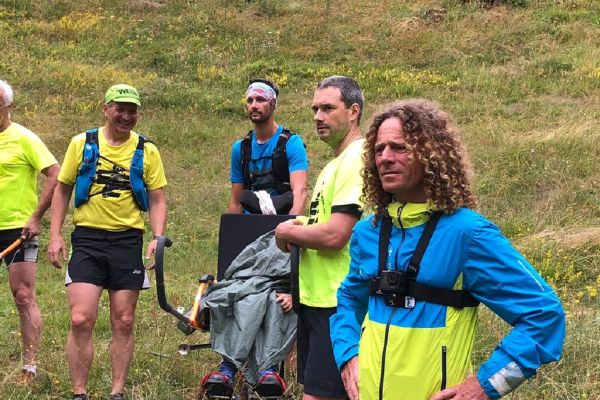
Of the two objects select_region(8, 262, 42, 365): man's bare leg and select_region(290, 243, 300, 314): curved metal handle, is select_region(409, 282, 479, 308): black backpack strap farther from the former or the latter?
select_region(8, 262, 42, 365): man's bare leg

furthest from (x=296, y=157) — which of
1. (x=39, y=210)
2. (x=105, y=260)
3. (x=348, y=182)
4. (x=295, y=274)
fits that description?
(x=39, y=210)

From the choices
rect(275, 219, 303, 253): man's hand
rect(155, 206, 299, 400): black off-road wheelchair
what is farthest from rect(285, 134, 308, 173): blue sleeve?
rect(275, 219, 303, 253): man's hand

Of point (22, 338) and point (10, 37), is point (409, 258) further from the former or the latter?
point (10, 37)

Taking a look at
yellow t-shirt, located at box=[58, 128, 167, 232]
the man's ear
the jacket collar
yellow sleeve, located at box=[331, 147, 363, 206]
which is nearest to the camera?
the jacket collar

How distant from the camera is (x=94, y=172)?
181 inches

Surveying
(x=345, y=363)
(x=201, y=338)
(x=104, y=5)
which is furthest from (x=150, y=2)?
(x=345, y=363)

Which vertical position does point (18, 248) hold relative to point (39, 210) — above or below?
below

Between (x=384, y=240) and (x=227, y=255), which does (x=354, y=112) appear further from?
(x=227, y=255)

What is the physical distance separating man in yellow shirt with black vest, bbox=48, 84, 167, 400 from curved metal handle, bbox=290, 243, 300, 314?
1.23 meters

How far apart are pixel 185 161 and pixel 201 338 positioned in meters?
7.69

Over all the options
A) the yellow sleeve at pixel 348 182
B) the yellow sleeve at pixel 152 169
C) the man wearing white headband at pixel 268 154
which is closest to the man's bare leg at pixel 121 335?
the yellow sleeve at pixel 152 169

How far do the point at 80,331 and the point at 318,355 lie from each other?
168 cm

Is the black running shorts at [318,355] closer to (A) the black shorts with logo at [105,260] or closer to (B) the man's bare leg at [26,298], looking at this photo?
(A) the black shorts with logo at [105,260]

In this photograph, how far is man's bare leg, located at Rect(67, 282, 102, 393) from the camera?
4438mm
